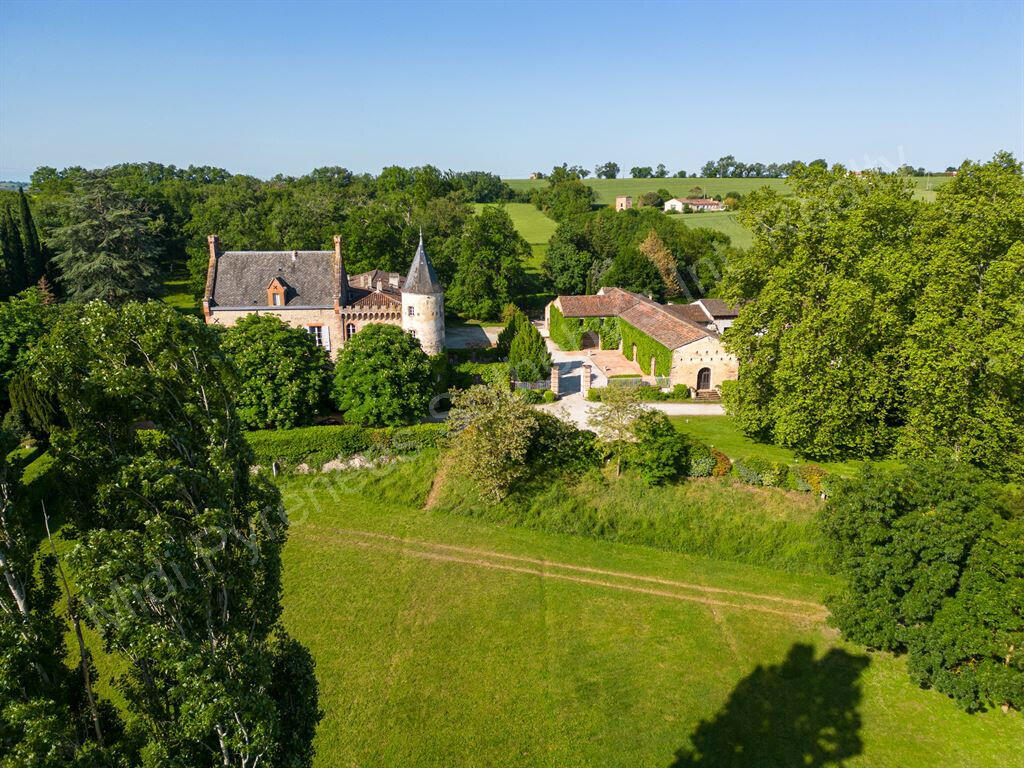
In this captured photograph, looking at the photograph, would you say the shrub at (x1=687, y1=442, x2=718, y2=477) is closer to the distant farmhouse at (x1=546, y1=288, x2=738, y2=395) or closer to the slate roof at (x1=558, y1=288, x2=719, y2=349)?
the distant farmhouse at (x1=546, y1=288, x2=738, y2=395)

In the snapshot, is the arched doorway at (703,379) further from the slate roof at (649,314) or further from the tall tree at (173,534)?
the tall tree at (173,534)

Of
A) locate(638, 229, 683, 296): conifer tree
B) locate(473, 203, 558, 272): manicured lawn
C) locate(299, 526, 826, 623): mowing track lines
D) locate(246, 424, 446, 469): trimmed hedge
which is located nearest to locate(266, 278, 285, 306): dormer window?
locate(246, 424, 446, 469): trimmed hedge

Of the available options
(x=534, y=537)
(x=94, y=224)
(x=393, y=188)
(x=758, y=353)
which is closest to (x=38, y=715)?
(x=534, y=537)

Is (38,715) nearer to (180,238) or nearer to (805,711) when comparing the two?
(805,711)

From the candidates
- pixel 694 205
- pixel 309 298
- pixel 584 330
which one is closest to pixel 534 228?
pixel 694 205

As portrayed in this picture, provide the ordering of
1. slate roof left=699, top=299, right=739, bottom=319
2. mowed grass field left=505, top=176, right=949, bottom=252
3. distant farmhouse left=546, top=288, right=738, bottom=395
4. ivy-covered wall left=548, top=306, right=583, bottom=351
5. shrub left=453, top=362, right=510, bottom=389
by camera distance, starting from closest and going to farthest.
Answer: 1. distant farmhouse left=546, top=288, right=738, bottom=395
2. shrub left=453, top=362, right=510, bottom=389
3. ivy-covered wall left=548, top=306, right=583, bottom=351
4. slate roof left=699, top=299, right=739, bottom=319
5. mowed grass field left=505, top=176, right=949, bottom=252

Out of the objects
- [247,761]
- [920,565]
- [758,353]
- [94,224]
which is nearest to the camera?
[247,761]

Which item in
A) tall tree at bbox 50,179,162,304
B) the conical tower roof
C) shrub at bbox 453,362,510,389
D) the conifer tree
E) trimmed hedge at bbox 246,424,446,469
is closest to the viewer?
trimmed hedge at bbox 246,424,446,469
